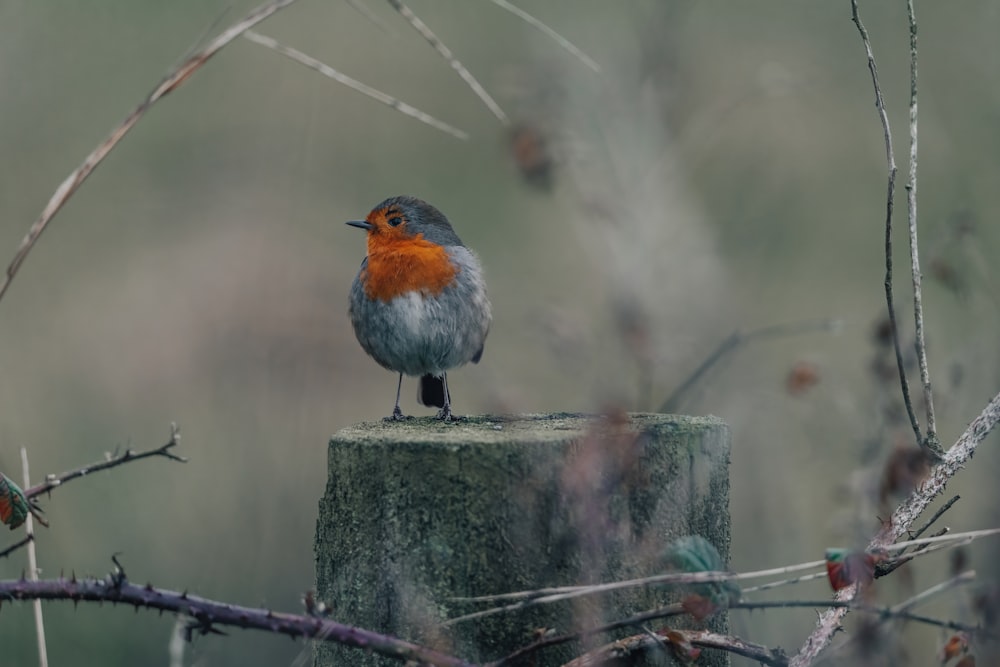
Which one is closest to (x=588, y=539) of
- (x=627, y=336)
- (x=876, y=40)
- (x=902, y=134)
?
(x=627, y=336)

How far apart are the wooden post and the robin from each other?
1.42m

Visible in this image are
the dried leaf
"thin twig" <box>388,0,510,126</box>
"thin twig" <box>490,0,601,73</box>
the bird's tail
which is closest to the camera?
the dried leaf

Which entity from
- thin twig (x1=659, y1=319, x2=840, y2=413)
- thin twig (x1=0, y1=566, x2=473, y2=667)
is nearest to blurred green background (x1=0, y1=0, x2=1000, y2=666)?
thin twig (x1=659, y1=319, x2=840, y2=413)

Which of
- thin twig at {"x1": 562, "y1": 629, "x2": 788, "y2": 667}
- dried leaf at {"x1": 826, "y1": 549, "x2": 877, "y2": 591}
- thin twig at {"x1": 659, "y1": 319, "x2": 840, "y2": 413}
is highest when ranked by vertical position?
thin twig at {"x1": 659, "y1": 319, "x2": 840, "y2": 413}

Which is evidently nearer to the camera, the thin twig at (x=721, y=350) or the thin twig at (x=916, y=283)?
the thin twig at (x=721, y=350)

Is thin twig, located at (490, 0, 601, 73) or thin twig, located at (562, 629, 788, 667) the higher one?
thin twig, located at (490, 0, 601, 73)

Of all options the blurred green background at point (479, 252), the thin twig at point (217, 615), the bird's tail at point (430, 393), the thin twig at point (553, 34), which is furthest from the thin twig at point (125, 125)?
the bird's tail at point (430, 393)

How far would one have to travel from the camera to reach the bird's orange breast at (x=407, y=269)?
3428 millimetres

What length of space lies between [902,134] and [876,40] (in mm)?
692

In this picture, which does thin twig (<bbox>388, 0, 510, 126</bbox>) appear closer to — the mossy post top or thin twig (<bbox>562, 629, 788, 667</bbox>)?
the mossy post top

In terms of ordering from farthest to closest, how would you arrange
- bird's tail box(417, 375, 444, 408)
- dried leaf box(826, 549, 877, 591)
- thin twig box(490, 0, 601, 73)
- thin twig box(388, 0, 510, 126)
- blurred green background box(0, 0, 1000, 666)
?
bird's tail box(417, 375, 444, 408)
blurred green background box(0, 0, 1000, 666)
thin twig box(388, 0, 510, 126)
thin twig box(490, 0, 601, 73)
dried leaf box(826, 549, 877, 591)

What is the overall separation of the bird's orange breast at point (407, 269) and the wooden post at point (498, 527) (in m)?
1.48

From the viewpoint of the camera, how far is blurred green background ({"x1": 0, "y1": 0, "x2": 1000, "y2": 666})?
6.89 ft

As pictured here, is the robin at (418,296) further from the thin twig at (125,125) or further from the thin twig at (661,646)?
the thin twig at (661,646)
